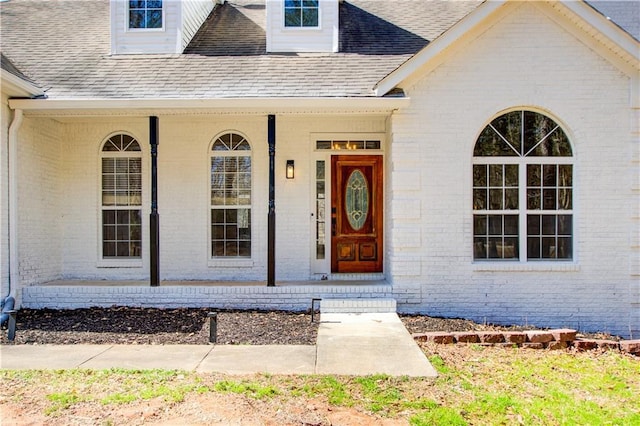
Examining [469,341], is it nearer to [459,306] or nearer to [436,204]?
[459,306]

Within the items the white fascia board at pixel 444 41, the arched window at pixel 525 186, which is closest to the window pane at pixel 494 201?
the arched window at pixel 525 186

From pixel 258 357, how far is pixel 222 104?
13.3 feet

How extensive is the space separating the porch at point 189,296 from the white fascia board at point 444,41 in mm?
3291

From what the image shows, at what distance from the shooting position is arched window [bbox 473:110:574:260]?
803cm

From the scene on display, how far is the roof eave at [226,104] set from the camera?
25.3ft

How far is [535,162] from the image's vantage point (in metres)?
8.02

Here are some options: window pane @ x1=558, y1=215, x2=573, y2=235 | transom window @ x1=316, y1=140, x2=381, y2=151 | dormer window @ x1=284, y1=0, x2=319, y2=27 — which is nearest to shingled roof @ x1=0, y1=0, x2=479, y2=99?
dormer window @ x1=284, y1=0, x2=319, y2=27

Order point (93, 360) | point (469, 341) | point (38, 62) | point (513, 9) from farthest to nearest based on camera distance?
point (38, 62)
point (513, 9)
point (469, 341)
point (93, 360)

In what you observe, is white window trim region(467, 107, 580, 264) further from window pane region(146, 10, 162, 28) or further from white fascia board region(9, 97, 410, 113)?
window pane region(146, 10, 162, 28)

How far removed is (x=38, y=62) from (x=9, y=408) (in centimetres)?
691

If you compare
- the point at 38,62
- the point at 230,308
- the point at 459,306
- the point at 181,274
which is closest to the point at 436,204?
the point at 459,306

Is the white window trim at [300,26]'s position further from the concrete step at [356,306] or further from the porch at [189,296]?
the concrete step at [356,306]

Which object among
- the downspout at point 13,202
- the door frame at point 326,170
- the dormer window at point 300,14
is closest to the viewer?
the downspout at point 13,202

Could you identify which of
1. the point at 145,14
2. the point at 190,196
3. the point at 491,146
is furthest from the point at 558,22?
the point at 145,14
